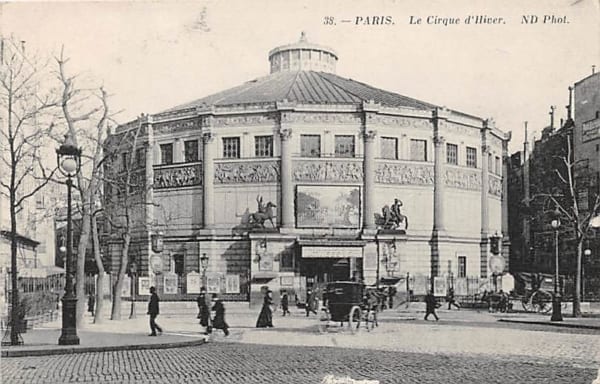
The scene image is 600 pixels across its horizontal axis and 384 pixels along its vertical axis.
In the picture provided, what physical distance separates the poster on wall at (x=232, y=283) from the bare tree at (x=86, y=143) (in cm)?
343

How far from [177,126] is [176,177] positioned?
1282mm

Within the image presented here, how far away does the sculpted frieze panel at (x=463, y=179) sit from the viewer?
885 inches

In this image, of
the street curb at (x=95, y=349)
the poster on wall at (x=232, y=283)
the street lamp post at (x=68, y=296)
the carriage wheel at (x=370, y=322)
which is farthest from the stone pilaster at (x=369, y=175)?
the street lamp post at (x=68, y=296)

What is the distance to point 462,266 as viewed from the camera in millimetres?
23375

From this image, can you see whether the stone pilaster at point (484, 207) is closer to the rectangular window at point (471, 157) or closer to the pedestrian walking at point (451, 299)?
the rectangular window at point (471, 157)

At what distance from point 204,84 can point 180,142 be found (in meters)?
5.85

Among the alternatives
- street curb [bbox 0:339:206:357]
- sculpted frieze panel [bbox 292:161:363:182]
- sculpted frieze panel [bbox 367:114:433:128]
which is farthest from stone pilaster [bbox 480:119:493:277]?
street curb [bbox 0:339:206:357]

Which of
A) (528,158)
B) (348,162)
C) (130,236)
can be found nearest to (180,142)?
(130,236)

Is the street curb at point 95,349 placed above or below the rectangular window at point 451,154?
below

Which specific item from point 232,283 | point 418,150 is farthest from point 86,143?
point 418,150

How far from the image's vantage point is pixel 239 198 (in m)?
22.9

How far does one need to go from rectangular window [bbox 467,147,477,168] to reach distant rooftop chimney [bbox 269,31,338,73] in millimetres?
7826

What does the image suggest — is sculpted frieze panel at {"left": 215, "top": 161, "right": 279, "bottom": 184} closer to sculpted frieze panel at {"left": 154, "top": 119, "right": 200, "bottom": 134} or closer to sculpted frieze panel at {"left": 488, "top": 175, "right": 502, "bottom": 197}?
sculpted frieze panel at {"left": 154, "top": 119, "right": 200, "bottom": 134}

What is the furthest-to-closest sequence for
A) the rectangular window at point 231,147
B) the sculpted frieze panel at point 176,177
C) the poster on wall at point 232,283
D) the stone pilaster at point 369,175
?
the stone pilaster at point 369,175, the rectangular window at point 231,147, the poster on wall at point 232,283, the sculpted frieze panel at point 176,177
